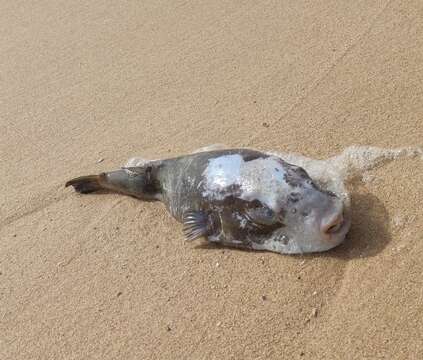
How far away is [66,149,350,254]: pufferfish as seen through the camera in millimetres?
3213

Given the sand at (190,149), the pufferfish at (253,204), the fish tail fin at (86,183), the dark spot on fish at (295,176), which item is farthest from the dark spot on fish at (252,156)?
the fish tail fin at (86,183)

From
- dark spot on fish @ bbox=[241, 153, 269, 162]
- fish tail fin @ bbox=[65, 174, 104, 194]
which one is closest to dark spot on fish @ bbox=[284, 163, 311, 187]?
dark spot on fish @ bbox=[241, 153, 269, 162]

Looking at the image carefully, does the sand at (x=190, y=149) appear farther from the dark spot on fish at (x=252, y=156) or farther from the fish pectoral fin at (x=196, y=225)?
the dark spot on fish at (x=252, y=156)

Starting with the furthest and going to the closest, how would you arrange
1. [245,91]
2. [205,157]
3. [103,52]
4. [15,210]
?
[103,52] → [245,91] → [15,210] → [205,157]

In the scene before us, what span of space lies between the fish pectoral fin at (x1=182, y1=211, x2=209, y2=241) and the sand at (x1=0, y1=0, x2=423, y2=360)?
125 millimetres

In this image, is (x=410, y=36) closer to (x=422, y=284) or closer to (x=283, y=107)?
(x=283, y=107)

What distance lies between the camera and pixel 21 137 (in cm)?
507

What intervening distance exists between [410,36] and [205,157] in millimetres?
2307

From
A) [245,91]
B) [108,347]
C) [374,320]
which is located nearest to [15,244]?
[108,347]

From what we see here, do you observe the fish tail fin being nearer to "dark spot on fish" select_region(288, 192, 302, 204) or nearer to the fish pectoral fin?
the fish pectoral fin

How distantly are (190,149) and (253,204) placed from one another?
118 cm

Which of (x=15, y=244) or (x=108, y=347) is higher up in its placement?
(x=15, y=244)

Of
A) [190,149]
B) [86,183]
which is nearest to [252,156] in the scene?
[190,149]

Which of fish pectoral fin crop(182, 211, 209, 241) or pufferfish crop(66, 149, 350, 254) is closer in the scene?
pufferfish crop(66, 149, 350, 254)
